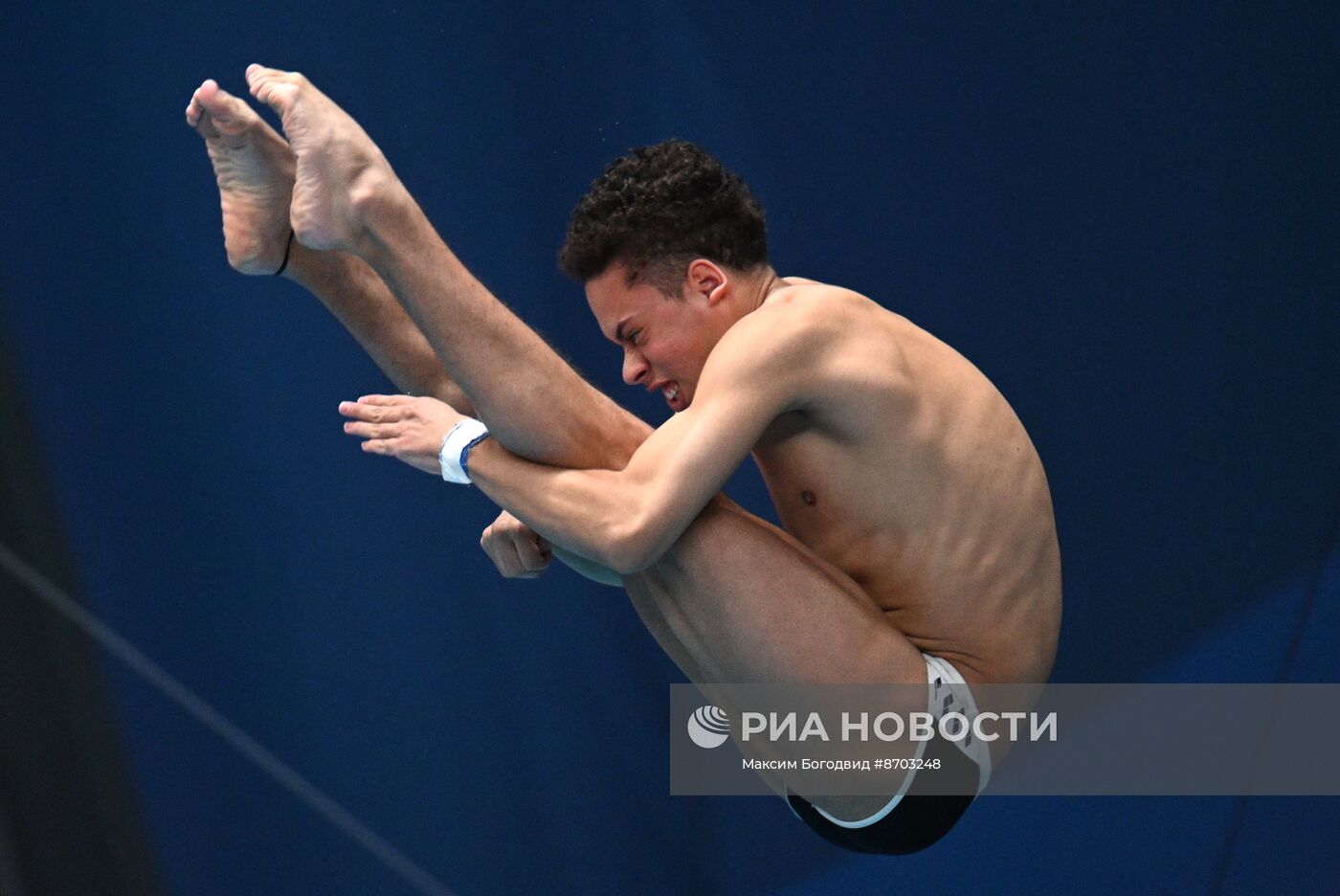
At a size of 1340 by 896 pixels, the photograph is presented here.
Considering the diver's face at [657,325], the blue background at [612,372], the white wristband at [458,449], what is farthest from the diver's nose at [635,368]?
the blue background at [612,372]

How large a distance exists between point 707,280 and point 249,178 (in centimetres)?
57

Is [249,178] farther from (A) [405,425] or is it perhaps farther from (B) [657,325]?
(B) [657,325]

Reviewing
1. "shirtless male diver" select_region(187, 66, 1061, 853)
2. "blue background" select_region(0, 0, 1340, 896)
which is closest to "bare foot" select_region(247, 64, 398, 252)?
"shirtless male diver" select_region(187, 66, 1061, 853)

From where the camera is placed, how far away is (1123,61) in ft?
9.39

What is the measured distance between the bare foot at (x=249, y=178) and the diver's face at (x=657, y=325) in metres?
Result: 0.40

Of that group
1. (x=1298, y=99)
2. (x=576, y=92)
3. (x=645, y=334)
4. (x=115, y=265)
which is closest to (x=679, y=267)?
(x=645, y=334)

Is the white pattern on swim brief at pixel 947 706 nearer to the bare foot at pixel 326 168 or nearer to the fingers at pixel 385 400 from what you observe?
the fingers at pixel 385 400

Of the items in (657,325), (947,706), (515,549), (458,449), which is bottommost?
(947,706)

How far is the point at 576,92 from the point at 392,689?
3.56ft

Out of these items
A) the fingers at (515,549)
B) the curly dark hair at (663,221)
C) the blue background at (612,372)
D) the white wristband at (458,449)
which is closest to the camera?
the white wristband at (458,449)

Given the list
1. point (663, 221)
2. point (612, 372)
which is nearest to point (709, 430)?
point (663, 221)

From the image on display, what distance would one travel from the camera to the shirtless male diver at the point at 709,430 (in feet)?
5.12

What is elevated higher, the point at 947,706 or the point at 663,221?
the point at 663,221

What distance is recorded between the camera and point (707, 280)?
1.76 meters
